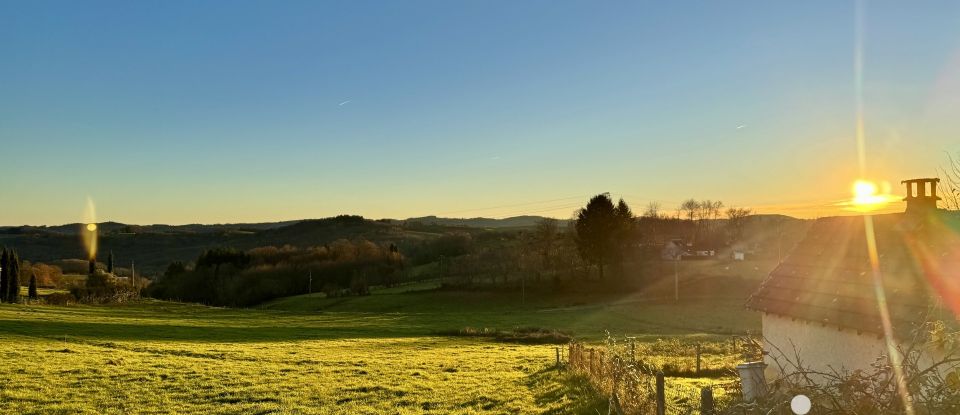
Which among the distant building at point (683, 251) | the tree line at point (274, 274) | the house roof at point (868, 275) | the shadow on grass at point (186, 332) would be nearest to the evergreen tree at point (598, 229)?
the distant building at point (683, 251)

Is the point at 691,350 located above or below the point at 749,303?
below

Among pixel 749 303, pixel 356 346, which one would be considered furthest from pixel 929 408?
pixel 356 346

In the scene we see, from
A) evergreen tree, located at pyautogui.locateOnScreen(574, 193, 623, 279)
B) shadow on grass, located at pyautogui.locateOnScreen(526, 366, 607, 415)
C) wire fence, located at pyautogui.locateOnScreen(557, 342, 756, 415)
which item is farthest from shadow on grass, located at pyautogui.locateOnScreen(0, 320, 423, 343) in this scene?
evergreen tree, located at pyautogui.locateOnScreen(574, 193, 623, 279)

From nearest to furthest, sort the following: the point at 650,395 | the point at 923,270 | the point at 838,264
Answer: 1. the point at 650,395
2. the point at 923,270
3. the point at 838,264

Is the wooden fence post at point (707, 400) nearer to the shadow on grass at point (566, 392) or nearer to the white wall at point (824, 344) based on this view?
the shadow on grass at point (566, 392)

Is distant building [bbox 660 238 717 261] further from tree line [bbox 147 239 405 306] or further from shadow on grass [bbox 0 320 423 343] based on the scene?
shadow on grass [bbox 0 320 423 343]

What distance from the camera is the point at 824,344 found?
13797mm

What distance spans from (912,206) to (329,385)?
19.1m

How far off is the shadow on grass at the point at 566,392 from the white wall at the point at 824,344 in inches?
175

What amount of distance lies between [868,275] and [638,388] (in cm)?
679

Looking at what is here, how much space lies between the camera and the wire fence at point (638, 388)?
9.12 m

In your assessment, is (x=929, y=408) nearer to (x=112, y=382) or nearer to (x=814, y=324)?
(x=814, y=324)

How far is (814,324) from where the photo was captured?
14.2 meters

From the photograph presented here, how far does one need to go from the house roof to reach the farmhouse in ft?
0.07
